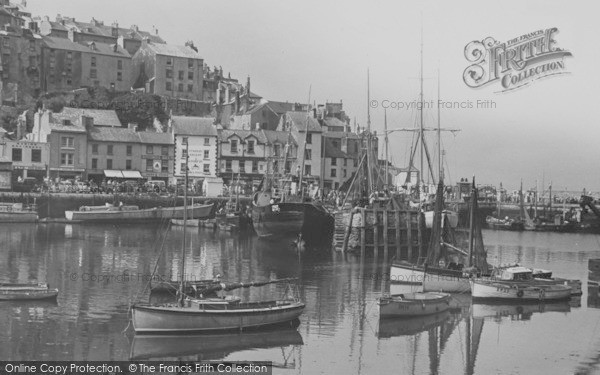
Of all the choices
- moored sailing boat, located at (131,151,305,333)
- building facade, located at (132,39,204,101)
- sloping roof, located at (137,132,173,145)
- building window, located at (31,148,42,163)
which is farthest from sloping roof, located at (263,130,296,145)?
moored sailing boat, located at (131,151,305,333)

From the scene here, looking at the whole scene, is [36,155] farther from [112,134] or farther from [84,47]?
[84,47]

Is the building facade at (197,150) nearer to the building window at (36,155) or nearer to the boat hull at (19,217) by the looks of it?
the building window at (36,155)

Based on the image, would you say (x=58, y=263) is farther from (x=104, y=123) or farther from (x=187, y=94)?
(x=187, y=94)

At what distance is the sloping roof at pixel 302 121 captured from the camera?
9881 cm

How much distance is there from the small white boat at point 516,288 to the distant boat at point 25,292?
63.4 feet

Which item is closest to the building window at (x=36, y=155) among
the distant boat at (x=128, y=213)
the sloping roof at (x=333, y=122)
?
the distant boat at (x=128, y=213)

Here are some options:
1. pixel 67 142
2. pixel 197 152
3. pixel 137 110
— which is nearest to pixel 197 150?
pixel 197 152

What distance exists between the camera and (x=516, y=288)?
134ft

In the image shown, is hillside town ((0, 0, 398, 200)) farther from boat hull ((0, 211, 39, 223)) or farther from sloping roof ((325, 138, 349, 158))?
boat hull ((0, 211, 39, 223))

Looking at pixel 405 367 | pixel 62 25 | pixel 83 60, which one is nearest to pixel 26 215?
pixel 83 60

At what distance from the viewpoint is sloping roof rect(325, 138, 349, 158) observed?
336ft

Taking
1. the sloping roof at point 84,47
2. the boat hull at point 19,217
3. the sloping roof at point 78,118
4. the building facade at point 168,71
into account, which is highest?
the sloping roof at point 84,47

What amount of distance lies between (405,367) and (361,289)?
1594 cm

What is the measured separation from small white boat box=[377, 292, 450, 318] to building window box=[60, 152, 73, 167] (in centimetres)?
6285
